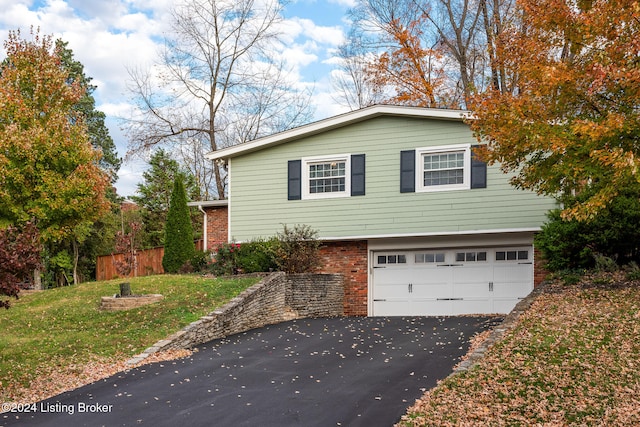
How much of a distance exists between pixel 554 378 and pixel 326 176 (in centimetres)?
1094

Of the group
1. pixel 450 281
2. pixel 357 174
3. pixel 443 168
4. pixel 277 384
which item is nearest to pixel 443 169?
pixel 443 168

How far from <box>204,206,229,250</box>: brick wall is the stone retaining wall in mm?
4384

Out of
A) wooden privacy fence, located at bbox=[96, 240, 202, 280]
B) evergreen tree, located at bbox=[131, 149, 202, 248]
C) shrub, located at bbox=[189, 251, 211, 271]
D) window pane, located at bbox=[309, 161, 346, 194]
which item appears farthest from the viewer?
evergreen tree, located at bbox=[131, 149, 202, 248]

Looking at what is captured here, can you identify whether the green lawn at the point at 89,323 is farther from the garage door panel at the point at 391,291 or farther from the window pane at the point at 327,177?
the garage door panel at the point at 391,291

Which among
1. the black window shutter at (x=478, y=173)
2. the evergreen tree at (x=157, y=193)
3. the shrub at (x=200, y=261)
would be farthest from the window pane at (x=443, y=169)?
the evergreen tree at (x=157, y=193)

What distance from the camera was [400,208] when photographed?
1709cm

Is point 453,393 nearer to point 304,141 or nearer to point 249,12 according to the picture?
point 304,141

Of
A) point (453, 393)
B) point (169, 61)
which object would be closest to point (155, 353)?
point (453, 393)

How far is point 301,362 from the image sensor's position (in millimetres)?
10477

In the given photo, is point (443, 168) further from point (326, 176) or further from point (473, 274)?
point (326, 176)

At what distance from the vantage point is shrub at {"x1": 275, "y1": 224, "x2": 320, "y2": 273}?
650 inches

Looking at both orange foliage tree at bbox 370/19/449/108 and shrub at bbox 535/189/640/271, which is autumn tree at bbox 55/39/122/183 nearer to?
orange foliage tree at bbox 370/19/449/108

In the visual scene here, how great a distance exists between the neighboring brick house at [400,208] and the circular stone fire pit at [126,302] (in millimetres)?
4738

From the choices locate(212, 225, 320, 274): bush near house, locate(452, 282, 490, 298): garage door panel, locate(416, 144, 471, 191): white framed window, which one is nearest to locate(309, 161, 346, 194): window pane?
locate(212, 225, 320, 274): bush near house
